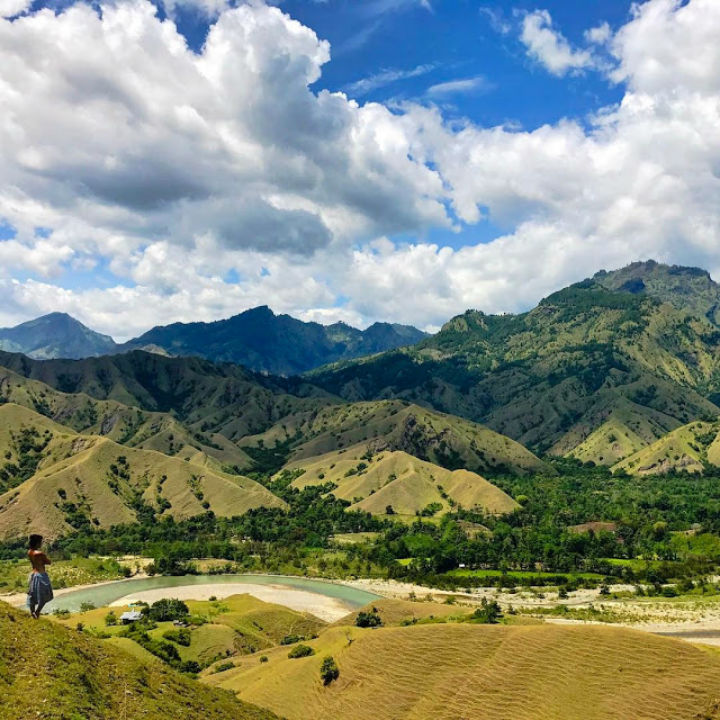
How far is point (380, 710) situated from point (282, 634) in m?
50.9

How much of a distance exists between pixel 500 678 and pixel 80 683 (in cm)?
4457

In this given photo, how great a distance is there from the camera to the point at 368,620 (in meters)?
109

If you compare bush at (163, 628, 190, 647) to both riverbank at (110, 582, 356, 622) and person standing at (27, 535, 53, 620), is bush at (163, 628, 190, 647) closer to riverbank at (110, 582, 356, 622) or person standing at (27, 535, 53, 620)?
riverbank at (110, 582, 356, 622)

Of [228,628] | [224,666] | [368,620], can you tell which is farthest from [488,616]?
[228,628]

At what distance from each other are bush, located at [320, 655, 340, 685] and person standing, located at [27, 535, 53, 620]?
49409 mm

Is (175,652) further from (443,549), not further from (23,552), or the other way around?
(23,552)

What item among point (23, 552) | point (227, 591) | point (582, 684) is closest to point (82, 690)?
point (582, 684)

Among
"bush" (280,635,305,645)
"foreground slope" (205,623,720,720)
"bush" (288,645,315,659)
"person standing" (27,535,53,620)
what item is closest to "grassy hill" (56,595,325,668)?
"bush" (280,635,305,645)

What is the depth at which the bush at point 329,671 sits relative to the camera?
76925 millimetres

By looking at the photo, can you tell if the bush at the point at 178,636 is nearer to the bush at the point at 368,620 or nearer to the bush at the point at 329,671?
the bush at the point at 368,620

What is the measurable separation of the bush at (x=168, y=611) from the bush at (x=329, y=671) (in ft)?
148

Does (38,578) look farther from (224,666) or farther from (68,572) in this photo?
(68,572)

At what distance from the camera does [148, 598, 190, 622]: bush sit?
113812 millimetres

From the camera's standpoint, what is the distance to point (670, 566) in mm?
170000
